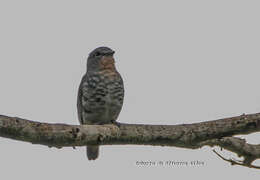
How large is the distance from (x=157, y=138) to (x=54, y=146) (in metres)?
1.39

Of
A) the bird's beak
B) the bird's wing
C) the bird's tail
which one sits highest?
the bird's beak

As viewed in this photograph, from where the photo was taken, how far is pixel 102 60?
8875mm

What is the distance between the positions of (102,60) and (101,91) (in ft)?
2.52

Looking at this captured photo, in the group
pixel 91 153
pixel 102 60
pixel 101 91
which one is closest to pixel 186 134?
pixel 101 91

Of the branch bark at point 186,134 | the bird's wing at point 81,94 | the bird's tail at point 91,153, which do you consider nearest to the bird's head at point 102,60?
the bird's wing at point 81,94

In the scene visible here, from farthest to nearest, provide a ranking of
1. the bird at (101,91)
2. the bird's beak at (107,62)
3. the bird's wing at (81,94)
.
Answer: the bird's beak at (107,62)
the bird's wing at (81,94)
the bird at (101,91)

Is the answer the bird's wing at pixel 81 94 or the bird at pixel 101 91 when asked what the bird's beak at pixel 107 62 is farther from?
the bird's wing at pixel 81 94

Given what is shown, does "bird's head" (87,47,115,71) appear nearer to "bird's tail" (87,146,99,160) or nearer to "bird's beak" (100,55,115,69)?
"bird's beak" (100,55,115,69)

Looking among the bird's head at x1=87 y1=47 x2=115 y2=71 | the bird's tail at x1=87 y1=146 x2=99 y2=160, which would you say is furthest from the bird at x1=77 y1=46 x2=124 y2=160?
the bird's tail at x1=87 y1=146 x2=99 y2=160

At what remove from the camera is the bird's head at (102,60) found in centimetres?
884

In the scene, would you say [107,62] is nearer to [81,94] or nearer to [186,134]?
[81,94]

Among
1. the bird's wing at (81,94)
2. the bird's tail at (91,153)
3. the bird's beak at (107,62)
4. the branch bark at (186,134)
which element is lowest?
the bird's tail at (91,153)

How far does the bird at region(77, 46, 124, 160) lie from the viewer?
8.34 m

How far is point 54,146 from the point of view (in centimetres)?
535
